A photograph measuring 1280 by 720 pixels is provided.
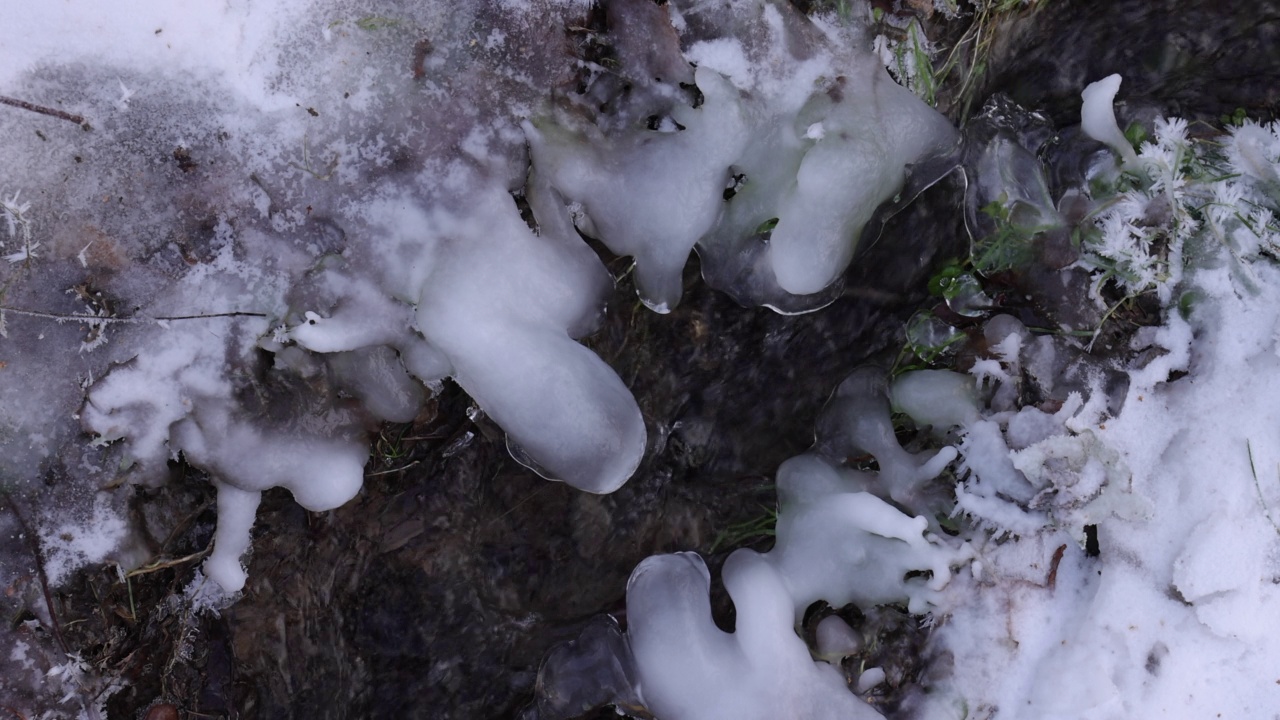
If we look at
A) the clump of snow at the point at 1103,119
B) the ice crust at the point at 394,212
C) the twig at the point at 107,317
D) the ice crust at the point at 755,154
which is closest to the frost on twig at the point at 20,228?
the ice crust at the point at 394,212

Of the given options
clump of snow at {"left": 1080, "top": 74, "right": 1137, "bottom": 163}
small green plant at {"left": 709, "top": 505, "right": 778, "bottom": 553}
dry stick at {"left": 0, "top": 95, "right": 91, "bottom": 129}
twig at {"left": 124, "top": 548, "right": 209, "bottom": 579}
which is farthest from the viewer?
small green plant at {"left": 709, "top": 505, "right": 778, "bottom": 553}

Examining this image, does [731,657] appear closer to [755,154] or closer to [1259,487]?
[755,154]

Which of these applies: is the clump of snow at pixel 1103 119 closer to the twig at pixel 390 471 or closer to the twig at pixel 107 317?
the twig at pixel 390 471

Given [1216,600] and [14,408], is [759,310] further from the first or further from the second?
[14,408]

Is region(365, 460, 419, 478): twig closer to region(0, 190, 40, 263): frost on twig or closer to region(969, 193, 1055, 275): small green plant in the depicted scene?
A: region(0, 190, 40, 263): frost on twig

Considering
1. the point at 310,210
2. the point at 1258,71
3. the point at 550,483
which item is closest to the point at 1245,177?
the point at 1258,71

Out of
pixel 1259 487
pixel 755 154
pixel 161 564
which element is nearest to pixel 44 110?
pixel 161 564

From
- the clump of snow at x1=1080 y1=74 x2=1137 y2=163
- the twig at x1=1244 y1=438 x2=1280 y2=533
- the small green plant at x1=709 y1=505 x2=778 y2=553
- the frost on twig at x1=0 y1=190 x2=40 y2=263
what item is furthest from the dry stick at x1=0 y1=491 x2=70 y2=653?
the twig at x1=1244 y1=438 x2=1280 y2=533
